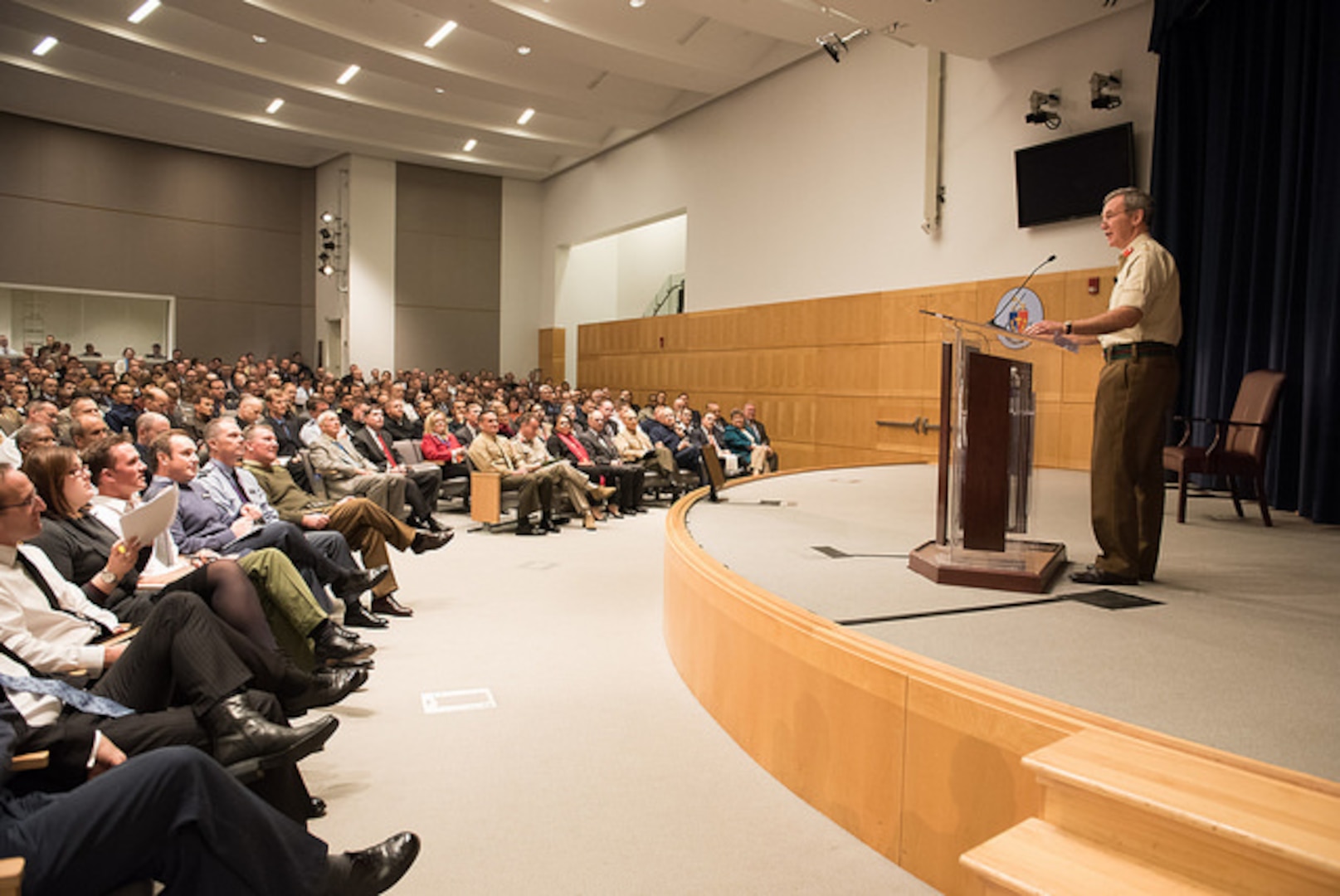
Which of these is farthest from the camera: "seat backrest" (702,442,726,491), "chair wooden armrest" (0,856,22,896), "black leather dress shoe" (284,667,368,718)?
"seat backrest" (702,442,726,491)

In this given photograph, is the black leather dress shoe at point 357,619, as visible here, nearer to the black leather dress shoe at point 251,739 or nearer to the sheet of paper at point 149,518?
the sheet of paper at point 149,518

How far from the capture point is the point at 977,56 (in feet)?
26.9

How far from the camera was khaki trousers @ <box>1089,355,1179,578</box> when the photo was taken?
2.93 m

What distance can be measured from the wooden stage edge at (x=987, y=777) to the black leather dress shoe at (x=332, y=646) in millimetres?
1323

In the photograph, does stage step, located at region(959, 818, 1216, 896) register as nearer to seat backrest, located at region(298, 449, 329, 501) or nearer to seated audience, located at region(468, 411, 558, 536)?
seat backrest, located at region(298, 449, 329, 501)

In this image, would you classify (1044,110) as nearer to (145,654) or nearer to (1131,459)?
(1131,459)

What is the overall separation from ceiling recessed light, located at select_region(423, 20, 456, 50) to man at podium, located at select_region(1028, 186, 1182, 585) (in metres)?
9.51

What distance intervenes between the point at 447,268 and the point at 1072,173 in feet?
37.6

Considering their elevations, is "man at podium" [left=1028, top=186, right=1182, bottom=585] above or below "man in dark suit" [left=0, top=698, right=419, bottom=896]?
above

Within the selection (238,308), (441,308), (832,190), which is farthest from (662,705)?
(238,308)

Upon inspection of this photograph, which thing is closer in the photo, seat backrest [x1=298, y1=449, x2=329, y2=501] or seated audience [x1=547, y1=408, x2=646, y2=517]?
seat backrest [x1=298, y1=449, x2=329, y2=501]

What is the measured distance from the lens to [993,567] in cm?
299

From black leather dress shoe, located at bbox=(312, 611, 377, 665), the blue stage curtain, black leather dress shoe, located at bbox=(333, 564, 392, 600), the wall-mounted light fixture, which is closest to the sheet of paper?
black leather dress shoe, located at bbox=(312, 611, 377, 665)

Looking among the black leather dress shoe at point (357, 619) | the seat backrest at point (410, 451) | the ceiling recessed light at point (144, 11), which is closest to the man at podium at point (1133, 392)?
the black leather dress shoe at point (357, 619)
